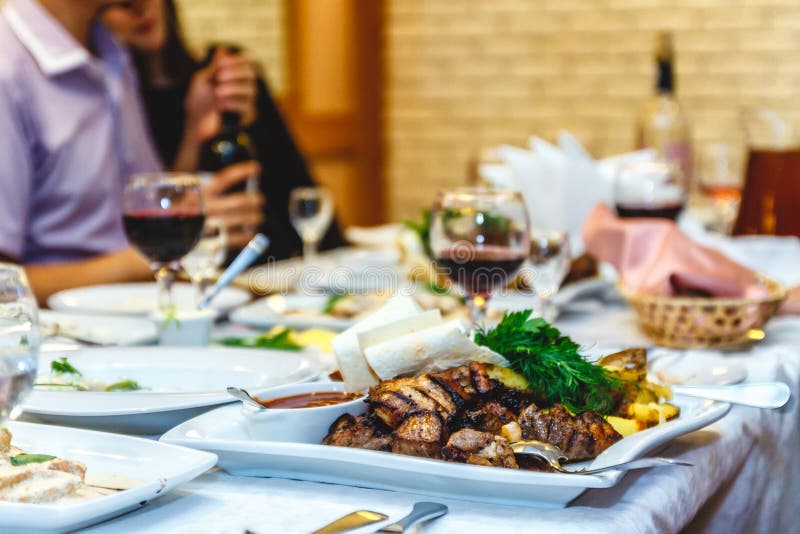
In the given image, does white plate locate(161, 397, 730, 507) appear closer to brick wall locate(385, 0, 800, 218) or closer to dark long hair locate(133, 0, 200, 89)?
dark long hair locate(133, 0, 200, 89)

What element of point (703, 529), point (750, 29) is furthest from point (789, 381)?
point (750, 29)

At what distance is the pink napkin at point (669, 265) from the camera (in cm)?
155

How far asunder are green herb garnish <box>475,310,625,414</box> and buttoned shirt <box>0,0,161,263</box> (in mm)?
1517

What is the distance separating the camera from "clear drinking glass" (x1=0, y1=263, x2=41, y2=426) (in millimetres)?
676

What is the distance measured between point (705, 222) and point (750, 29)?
2.52 m

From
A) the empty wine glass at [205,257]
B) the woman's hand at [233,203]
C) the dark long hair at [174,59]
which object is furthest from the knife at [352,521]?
the dark long hair at [174,59]

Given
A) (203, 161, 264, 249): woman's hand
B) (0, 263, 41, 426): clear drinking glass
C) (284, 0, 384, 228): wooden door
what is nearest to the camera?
(0, 263, 41, 426): clear drinking glass

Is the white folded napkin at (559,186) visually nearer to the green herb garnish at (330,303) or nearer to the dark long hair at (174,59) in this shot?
the green herb garnish at (330,303)

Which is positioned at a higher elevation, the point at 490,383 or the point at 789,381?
the point at 490,383

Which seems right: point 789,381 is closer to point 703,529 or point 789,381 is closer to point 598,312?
point 703,529

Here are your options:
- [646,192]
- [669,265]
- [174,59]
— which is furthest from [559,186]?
[174,59]

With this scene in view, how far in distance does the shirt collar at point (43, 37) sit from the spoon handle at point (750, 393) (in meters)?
1.81

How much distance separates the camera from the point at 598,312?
1.77 m

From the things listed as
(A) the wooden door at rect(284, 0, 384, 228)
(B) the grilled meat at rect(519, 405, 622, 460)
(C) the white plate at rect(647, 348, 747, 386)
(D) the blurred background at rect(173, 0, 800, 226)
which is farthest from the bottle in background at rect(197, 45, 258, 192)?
(A) the wooden door at rect(284, 0, 384, 228)
